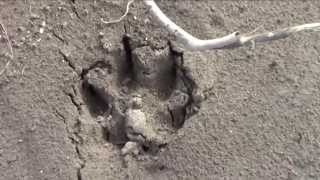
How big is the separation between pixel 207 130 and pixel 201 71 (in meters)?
0.20

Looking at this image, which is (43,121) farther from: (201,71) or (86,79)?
(201,71)

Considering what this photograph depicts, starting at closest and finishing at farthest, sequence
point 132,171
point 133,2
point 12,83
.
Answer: point 132,171 → point 12,83 → point 133,2

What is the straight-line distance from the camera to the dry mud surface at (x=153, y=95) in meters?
1.69

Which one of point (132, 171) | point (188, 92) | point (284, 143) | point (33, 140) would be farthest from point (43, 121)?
point (284, 143)

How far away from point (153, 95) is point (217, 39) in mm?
278

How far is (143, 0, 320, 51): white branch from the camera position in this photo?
1699 millimetres

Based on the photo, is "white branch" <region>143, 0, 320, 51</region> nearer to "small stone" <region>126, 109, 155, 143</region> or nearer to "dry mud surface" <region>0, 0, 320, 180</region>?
"dry mud surface" <region>0, 0, 320, 180</region>

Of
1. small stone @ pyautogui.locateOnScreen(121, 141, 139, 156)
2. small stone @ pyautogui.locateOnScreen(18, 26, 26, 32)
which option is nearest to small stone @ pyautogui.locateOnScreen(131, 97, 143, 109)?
small stone @ pyautogui.locateOnScreen(121, 141, 139, 156)

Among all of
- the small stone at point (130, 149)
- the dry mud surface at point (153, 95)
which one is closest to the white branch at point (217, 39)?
the dry mud surface at point (153, 95)

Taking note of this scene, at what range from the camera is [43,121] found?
174 centimetres

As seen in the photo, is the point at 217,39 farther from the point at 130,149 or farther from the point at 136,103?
the point at 130,149

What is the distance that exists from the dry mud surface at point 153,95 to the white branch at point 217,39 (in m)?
0.03

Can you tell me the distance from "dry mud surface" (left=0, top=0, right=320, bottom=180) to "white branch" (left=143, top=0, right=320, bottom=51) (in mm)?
34

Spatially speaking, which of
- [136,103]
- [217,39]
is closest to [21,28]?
[136,103]
